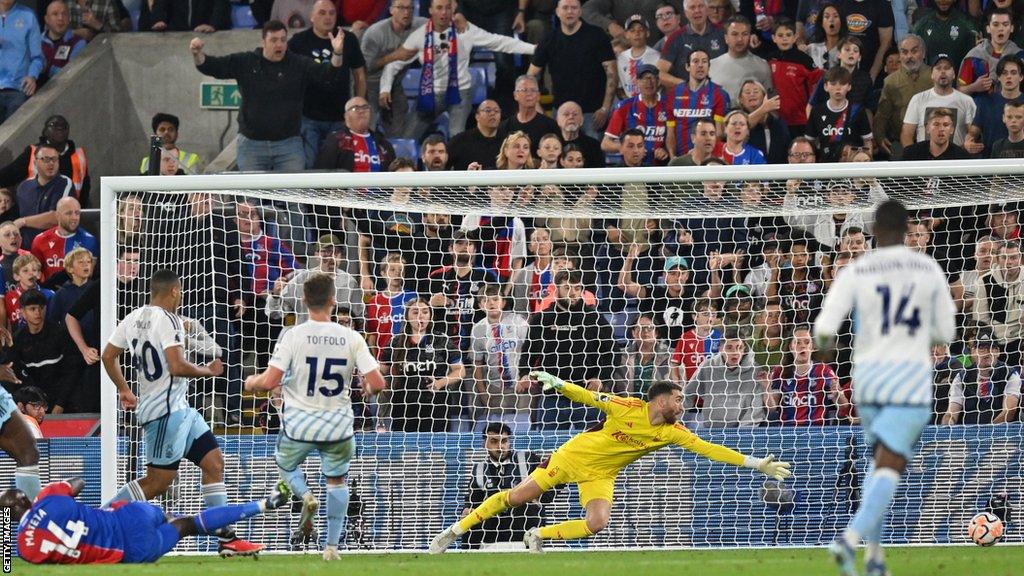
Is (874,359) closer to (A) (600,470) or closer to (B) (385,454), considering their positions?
(A) (600,470)

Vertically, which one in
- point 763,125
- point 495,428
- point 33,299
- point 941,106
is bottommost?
point 495,428

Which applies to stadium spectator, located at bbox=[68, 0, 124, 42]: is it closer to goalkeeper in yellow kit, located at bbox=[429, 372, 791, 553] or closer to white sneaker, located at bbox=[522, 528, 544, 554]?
goalkeeper in yellow kit, located at bbox=[429, 372, 791, 553]

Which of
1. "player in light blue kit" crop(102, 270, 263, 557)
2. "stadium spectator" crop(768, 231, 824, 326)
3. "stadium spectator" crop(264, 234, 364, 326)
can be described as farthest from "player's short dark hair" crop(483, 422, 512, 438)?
"stadium spectator" crop(768, 231, 824, 326)

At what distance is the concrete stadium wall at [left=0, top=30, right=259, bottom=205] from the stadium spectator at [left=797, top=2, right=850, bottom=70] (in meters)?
6.47

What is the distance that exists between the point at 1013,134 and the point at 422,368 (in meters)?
6.01

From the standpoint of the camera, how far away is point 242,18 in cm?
1794

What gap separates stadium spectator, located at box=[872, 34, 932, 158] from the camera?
14648 mm

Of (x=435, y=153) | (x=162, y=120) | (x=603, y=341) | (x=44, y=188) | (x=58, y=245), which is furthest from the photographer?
(x=162, y=120)

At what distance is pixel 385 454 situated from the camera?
12.2 m

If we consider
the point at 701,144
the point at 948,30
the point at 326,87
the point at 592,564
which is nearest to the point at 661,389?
the point at 592,564

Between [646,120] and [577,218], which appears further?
[646,120]

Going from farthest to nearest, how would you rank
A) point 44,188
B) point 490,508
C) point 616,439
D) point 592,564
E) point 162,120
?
point 162,120
point 44,188
point 616,439
point 490,508
point 592,564

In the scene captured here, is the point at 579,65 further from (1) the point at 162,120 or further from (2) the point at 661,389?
(2) the point at 661,389

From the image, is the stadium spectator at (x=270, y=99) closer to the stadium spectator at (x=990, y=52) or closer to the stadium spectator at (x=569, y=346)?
the stadium spectator at (x=569, y=346)
